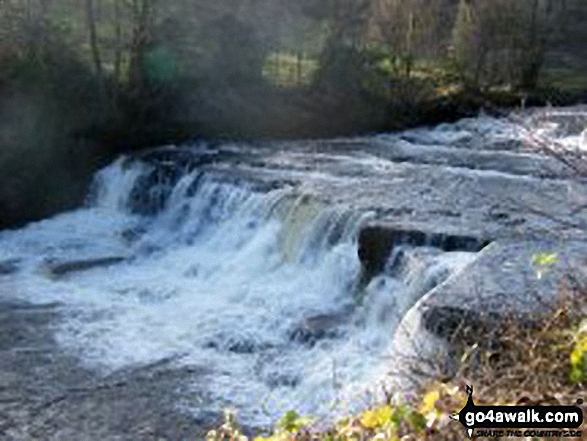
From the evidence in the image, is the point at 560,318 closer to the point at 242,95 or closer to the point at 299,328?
the point at 299,328

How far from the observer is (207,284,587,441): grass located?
4.65 meters

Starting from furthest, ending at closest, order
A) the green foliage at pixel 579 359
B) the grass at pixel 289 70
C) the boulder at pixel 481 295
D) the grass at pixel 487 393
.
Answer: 1. the grass at pixel 289 70
2. the boulder at pixel 481 295
3. the green foliage at pixel 579 359
4. the grass at pixel 487 393

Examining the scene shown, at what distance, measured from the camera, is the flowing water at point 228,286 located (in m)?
14.0

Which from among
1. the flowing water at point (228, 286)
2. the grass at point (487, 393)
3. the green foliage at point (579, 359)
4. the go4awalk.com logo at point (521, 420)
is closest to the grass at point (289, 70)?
the flowing water at point (228, 286)

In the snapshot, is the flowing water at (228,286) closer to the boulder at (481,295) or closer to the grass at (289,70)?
the boulder at (481,295)

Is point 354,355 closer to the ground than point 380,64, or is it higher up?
closer to the ground

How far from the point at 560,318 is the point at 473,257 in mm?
9156

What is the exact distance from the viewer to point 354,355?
47.5ft

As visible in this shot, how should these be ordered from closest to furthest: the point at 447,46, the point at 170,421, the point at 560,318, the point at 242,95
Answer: the point at 560,318, the point at 170,421, the point at 242,95, the point at 447,46

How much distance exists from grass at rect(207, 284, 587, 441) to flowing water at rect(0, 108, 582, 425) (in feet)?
16.2

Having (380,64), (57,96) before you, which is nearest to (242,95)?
(57,96)

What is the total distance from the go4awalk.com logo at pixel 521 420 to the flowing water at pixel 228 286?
18.8 feet

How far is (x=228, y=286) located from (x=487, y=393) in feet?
44.6

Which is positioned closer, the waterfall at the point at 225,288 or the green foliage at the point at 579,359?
the green foliage at the point at 579,359
